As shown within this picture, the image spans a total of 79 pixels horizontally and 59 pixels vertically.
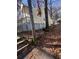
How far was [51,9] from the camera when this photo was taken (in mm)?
1398

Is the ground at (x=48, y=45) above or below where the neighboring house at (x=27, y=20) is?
below

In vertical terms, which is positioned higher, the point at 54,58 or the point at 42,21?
the point at 42,21

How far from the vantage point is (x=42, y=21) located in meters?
1.41

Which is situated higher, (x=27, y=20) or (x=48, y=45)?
(x=27, y=20)

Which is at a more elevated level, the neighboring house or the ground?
the neighboring house
